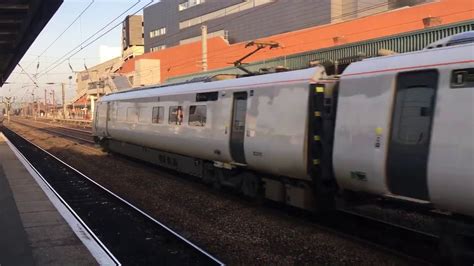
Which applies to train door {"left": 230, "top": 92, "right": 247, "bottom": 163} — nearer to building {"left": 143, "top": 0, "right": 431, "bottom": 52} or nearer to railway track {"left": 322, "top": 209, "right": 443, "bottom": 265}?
railway track {"left": 322, "top": 209, "right": 443, "bottom": 265}

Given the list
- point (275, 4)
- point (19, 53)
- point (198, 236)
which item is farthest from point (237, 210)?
point (275, 4)

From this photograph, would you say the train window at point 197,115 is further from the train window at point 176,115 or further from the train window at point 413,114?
the train window at point 413,114

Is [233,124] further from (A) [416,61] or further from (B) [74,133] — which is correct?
(B) [74,133]

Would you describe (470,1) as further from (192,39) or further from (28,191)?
(192,39)

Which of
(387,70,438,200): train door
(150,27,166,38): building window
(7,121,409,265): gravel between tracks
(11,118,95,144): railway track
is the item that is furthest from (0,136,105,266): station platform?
(150,27,166,38): building window

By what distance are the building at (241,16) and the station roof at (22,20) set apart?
31334 millimetres

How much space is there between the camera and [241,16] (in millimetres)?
61812

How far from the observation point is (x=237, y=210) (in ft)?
37.4

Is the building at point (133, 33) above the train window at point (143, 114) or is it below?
above

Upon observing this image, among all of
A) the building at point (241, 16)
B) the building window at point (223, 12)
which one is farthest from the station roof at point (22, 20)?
the building window at point (223, 12)

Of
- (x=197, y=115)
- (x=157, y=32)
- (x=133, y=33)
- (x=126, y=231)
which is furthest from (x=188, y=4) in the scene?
(x=126, y=231)

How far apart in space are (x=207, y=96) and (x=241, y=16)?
164 feet

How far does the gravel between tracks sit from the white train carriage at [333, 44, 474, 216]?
103 centimetres

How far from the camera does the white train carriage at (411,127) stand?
6473 millimetres
